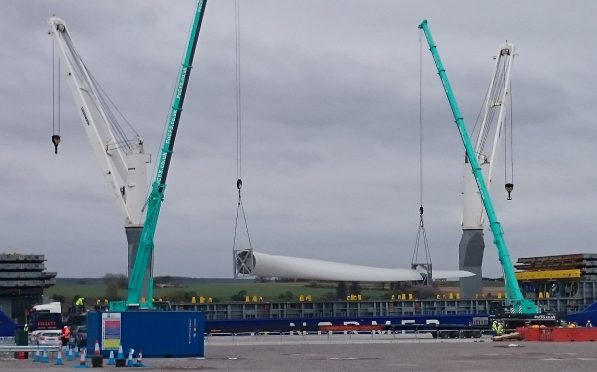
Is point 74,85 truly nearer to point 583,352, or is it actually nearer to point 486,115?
point 486,115

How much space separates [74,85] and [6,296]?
19.7 meters

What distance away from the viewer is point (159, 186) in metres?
70.5

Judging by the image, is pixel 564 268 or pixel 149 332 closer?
pixel 149 332

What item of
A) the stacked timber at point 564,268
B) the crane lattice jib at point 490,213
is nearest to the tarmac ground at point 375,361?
the crane lattice jib at point 490,213

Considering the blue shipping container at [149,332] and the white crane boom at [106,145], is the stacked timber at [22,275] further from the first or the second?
the blue shipping container at [149,332]

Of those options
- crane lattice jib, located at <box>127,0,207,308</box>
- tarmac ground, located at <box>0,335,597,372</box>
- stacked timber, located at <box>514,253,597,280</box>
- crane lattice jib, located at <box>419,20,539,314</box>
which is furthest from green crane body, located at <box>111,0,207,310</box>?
stacked timber, located at <box>514,253,597,280</box>

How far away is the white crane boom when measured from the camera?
273 feet

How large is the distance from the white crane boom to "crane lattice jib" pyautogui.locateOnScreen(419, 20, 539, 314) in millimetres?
27345

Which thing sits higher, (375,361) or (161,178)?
(161,178)

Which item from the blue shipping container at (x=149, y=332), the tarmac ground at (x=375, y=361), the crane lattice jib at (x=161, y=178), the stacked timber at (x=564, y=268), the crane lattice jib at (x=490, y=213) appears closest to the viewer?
the tarmac ground at (x=375, y=361)

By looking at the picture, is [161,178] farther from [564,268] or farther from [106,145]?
[564,268]

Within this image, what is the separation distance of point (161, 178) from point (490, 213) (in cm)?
2884

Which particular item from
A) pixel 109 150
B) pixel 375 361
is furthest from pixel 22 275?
pixel 375 361

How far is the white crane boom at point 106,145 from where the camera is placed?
8319cm
